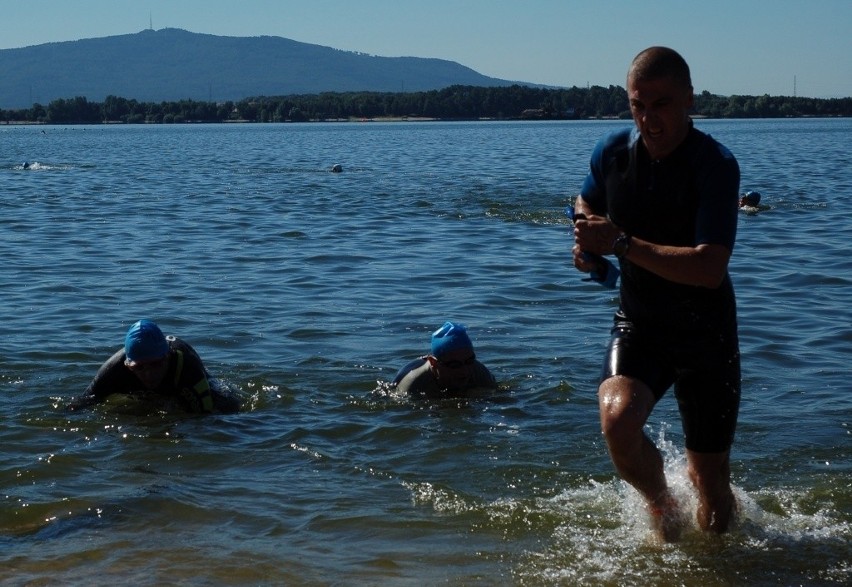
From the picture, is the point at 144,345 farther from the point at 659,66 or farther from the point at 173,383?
the point at 659,66

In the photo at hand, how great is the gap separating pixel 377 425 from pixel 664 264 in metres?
4.34

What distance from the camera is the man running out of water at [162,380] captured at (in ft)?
29.1

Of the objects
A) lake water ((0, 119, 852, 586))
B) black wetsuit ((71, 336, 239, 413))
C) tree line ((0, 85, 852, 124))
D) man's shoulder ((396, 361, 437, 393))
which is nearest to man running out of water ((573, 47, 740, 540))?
lake water ((0, 119, 852, 586))

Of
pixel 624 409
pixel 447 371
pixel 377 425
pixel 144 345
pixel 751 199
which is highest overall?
pixel 624 409

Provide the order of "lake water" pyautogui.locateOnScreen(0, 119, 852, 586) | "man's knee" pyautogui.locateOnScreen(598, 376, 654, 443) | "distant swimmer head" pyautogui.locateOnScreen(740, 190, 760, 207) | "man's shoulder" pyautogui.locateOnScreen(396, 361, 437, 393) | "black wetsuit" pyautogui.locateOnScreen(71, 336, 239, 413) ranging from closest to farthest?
"man's knee" pyautogui.locateOnScreen(598, 376, 654, 443), "lake water" pyautogui.locateOnScreen(0, 119, 852, 586), "black wetsuit" pyautogui.locateOnScreen(71, 336, 239, 413), "man's shoulder" pyautogui.locateOnScreen(396, 361, 437, 393), "distant swimmer head" pyautogui.locateOnScreen(740, 190, 760, 207)

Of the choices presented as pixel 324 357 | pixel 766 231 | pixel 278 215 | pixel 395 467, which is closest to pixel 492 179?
pixel 278 215

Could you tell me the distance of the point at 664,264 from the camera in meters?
5.10

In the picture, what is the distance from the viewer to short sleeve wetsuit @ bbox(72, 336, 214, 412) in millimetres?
9047

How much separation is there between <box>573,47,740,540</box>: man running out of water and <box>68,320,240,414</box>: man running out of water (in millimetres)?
4201

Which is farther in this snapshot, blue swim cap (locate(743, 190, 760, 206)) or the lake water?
blue swim cap (locate(743, 190, 760, 206))

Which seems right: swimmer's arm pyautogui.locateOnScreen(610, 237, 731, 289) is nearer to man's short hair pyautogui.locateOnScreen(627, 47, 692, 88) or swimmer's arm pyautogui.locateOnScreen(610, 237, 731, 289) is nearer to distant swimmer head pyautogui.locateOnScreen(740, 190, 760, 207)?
man's short hair pyautogui.locateOnScreen(627, 47, 692, 88)

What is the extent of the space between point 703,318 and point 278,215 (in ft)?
62.8

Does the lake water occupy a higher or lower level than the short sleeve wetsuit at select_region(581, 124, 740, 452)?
lower

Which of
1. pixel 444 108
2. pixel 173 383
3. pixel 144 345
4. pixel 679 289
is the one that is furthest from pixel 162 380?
pixel 444 108
